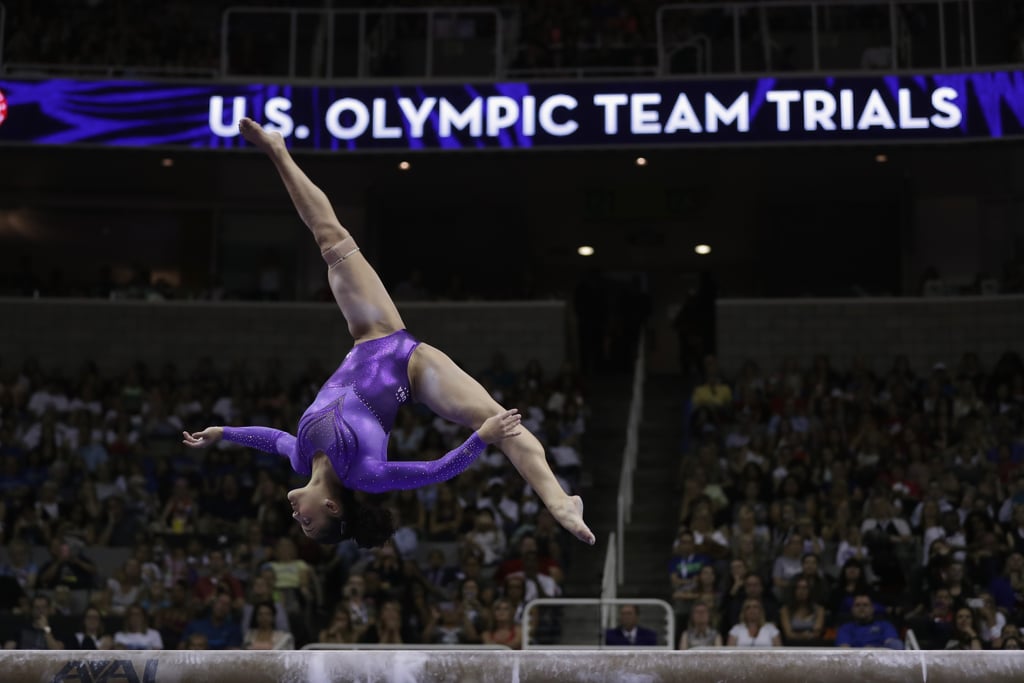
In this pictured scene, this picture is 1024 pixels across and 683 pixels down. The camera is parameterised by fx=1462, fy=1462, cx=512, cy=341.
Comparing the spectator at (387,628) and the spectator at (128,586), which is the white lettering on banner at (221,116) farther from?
the spectator at (387,628)

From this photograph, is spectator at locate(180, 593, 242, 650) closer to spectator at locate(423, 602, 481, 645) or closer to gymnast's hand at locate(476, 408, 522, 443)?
spectator at locate(423, 602, 481, 645)

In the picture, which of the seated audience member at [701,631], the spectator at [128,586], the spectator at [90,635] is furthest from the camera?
the spectator at [128,586]

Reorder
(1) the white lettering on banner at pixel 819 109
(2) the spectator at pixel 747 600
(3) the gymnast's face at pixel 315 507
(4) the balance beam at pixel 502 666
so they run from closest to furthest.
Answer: (4) the balance beam at pixel 502 666, (3) the gymnast's face at pixel 315 507, (2) the spectator at pixel 747 600, (1) the white lettering on banner at pixel 819 109

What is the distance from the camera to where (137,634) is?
12344 mm

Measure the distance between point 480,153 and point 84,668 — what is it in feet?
37.9

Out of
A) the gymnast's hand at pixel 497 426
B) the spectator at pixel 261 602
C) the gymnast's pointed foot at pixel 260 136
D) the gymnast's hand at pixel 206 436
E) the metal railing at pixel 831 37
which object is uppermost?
the metal railing at pixel 831 37

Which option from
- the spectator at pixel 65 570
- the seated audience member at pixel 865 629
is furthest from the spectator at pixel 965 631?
the spectator at pixel 65 570

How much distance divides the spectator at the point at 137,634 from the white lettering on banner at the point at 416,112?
21.1ft

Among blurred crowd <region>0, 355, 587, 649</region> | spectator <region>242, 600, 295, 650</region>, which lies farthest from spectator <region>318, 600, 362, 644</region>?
spectator <region>242, 600, 295, 650</region>

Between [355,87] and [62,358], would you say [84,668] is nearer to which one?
[355,87]

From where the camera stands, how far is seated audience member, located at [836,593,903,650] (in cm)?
1144

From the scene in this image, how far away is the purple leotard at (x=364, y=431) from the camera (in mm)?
6203

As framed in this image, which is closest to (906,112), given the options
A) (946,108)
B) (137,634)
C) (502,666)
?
(946,108)

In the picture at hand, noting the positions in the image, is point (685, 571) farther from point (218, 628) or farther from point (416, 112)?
point (416, 112)
